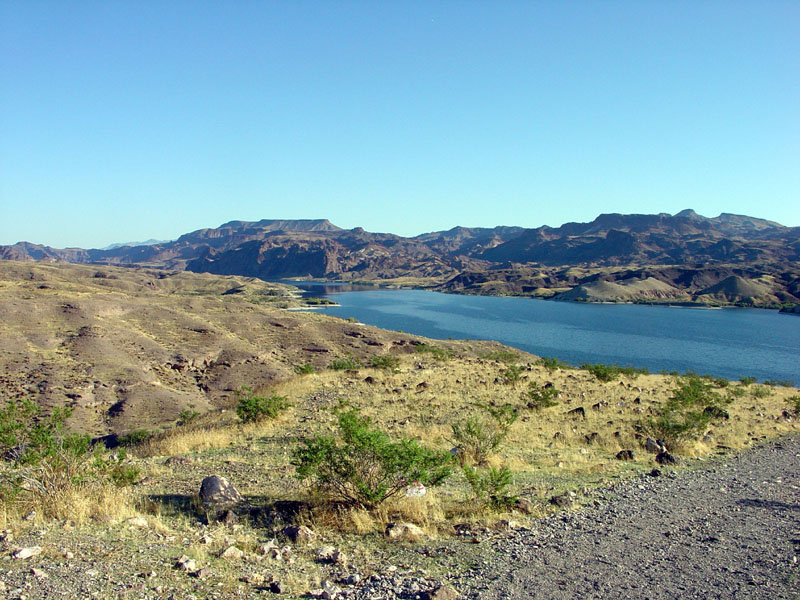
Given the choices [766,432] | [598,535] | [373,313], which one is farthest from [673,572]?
[373,313]

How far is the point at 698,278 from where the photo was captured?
17300cm

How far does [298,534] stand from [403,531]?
4.58 feet

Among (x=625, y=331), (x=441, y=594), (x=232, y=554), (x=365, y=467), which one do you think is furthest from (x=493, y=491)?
(x=625, y=331)

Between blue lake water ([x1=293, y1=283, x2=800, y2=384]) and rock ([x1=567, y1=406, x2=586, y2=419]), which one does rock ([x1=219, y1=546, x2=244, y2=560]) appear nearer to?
rock ([x1=567, y1=406, x2=586, y2=419])

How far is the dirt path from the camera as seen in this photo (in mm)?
5270

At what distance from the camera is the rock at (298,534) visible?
646 cm

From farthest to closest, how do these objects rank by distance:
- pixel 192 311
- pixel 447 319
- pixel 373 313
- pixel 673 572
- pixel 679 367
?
1. pixel 373 313
2. pixel 447 319
3. pixel 679 367
4. pixel 192 311
5. pixel 673 572

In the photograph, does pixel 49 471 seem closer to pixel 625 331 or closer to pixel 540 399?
pixel 540 399

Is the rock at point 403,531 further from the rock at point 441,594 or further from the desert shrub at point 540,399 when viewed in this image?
the desert shrub at point 540,399

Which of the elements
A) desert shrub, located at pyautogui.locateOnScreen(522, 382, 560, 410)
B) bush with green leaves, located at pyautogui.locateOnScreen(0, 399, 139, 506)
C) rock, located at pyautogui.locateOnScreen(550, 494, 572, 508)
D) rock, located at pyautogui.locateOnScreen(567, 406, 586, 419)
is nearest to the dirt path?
rock, located at pyautogui.locateOnScreen(550, 494, 572, 508)

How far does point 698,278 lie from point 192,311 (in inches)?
6802

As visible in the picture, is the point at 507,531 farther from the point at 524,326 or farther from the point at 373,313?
the point at 373,313

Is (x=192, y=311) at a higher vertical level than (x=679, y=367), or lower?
higher

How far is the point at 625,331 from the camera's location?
93.0 meters
